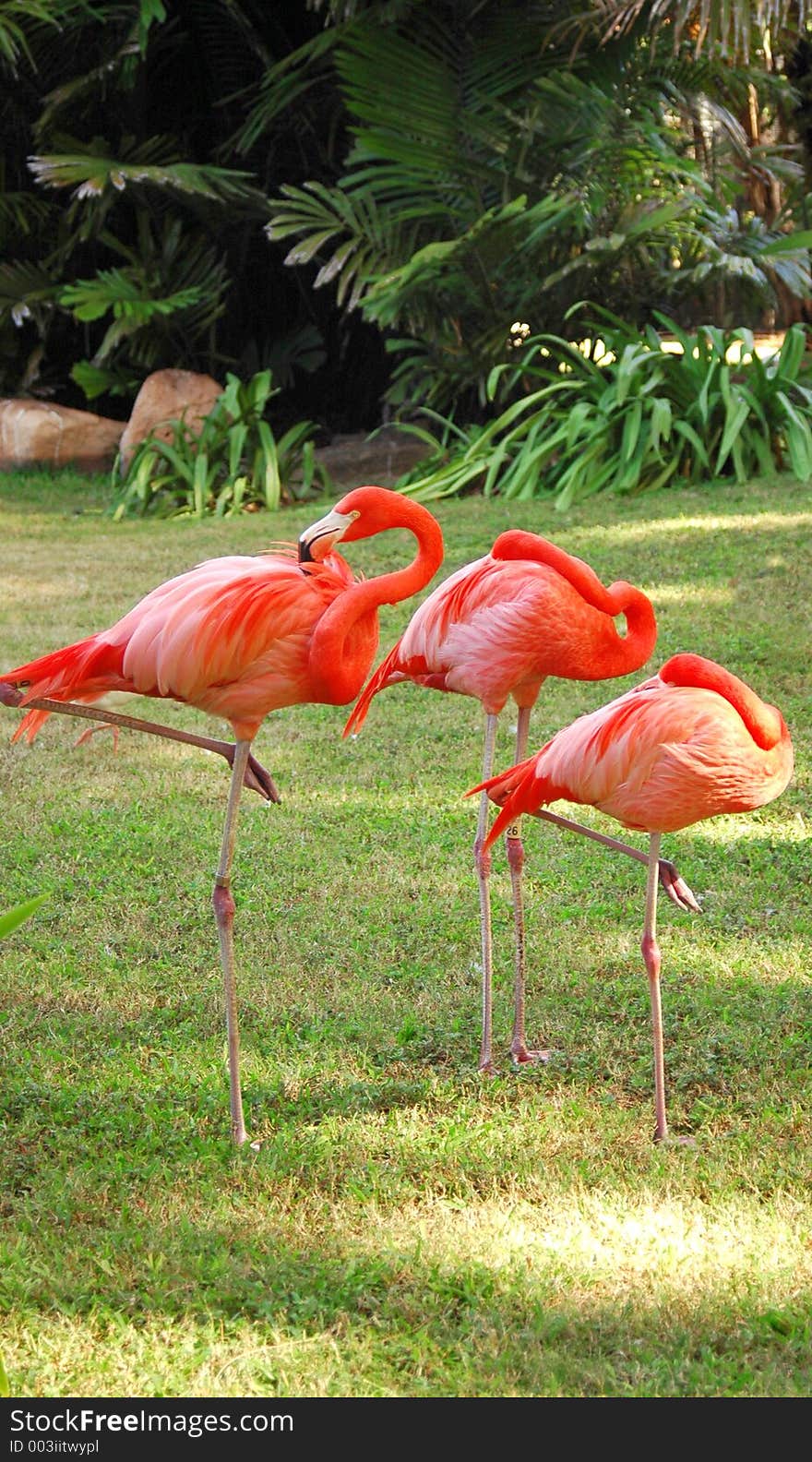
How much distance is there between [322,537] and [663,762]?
0.85 meters

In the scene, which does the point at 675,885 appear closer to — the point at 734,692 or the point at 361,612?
the point at 734,692

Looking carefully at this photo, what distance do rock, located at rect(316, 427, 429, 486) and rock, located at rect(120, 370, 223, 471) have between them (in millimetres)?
1004

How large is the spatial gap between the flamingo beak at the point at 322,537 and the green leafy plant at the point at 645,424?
17.5 feet

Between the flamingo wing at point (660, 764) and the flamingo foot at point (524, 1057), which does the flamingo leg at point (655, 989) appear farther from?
the flamingo foot at point (524, 1057)

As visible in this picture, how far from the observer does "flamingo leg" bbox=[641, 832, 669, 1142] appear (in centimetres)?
295

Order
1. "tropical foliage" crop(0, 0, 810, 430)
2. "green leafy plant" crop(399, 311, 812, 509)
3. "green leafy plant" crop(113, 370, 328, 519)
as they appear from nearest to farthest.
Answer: "green leafy plant" crop(399, 311, 812, 509) < "tropical foliage" crop(0, 0, 810, 430) < "green leafy plant" crop(113, 370, 328, 519)

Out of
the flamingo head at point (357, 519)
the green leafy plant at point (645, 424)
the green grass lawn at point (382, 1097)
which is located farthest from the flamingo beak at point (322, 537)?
the green leafy plant at point (645, 424)

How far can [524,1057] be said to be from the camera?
3.36 meters

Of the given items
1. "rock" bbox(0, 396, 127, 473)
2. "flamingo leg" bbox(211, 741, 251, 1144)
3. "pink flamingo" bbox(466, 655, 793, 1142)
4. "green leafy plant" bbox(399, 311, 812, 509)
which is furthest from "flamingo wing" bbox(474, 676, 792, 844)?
"rock" bbox(0, 396, 127, 473)

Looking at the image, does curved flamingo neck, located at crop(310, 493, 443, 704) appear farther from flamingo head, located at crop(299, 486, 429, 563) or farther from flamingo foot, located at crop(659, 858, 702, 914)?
flamingo foot, located at crop(659, 858, 702, 914)

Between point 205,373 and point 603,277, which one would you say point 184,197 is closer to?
point 205,373

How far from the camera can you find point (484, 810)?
352 cm
